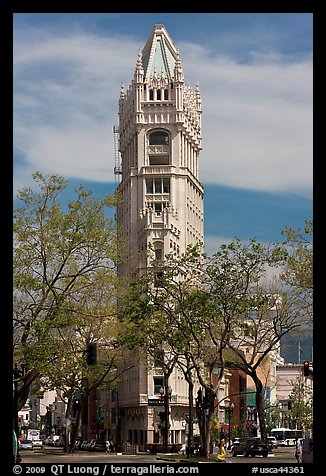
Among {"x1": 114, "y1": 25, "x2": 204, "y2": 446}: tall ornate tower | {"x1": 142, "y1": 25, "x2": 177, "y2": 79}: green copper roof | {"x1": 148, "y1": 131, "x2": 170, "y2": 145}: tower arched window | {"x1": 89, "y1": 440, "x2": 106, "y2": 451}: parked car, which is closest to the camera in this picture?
{"x1": 89, "y1": 440, "x2": 106, "y2": 451}: parked car

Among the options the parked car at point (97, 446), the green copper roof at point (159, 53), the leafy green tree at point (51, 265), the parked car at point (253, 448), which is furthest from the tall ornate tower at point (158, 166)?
the leafy green tree at point (51, 265)

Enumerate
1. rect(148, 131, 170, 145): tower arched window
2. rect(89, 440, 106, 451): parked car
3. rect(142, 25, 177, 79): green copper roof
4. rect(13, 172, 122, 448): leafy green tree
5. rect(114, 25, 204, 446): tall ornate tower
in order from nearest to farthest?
rect(13, 172, 122, 448): leafy green tree, rect(89, 440, 106, 451): parked car, rect(114, 25, 204, 446): tall ornate tower, rect(148, 131, 170, 145): tower arched window, rect(142, 25, 177, 79): green copper roof

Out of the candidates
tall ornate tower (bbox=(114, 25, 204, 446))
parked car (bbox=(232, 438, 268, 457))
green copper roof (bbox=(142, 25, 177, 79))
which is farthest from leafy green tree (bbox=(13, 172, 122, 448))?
green copper roof (bbox=(142, 25, 177, 79))

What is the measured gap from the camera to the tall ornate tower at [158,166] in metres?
104

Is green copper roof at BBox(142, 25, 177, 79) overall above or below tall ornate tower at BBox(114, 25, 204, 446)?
above

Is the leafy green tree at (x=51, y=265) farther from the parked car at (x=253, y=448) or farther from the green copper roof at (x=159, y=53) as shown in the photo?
the green copper roof at (x=159, y=53)

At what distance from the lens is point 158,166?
111 meters

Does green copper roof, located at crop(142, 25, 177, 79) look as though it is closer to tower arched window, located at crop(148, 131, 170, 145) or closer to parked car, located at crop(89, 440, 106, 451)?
tower arched window, located at crop(148, 131, 170, 145)

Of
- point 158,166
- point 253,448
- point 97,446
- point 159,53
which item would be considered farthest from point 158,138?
point 253,448

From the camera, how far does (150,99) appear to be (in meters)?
113

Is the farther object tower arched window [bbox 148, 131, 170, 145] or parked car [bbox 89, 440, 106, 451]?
tower arched window [bbox 148, 131, 170, 145]

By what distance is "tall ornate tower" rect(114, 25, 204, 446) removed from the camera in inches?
4104

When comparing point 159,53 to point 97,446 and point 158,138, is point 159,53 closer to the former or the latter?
point 158,138
